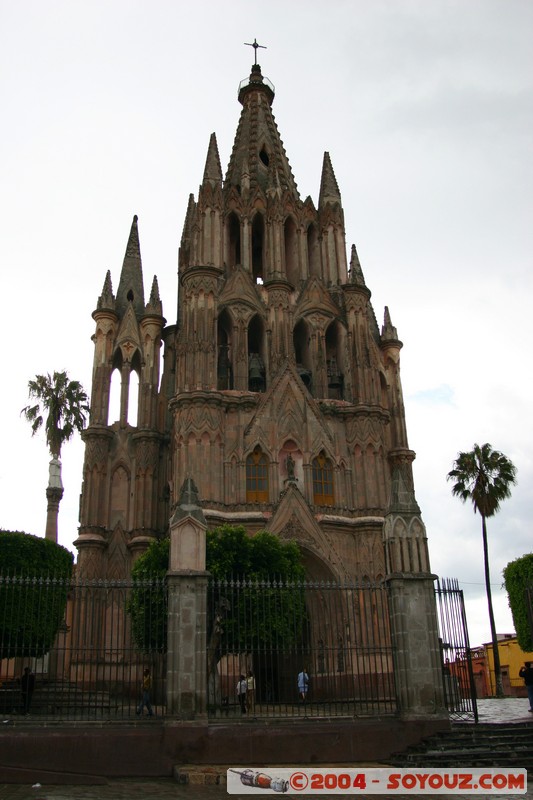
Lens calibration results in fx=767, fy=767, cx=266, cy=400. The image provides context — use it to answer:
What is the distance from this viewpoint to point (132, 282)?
141 feet

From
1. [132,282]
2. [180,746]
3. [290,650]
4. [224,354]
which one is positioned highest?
[132,282]

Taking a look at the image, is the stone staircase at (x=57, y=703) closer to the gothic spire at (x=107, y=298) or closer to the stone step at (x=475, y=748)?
the stone step at (x=475, y=748)

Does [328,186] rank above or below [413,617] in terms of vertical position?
above

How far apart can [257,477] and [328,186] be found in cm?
1938

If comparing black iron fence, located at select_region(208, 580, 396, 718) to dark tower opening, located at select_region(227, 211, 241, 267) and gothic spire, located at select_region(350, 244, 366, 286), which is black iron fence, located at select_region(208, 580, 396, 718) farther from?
dark tower opening, located at select_region(227, 211, 241, 267)

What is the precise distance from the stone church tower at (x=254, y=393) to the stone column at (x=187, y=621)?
1573cm

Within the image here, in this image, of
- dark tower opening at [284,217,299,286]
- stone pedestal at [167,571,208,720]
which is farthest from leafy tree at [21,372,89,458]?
stone pedestal at [167,571,208,720]

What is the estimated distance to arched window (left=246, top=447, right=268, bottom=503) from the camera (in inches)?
1342

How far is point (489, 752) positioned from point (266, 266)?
2956 centimetres

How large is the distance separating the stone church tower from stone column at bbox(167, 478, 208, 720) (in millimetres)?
15728

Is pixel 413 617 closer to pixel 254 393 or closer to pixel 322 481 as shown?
pixel 322 481

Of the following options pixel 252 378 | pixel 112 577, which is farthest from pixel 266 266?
pixel 112 577

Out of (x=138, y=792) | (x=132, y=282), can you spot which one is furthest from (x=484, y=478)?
(x=138, y=792)

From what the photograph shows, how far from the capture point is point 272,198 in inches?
1661
